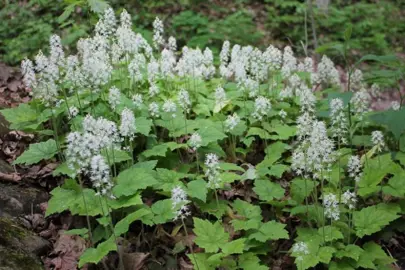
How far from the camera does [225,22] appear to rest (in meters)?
8.91

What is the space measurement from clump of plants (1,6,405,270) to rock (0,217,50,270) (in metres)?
0.36

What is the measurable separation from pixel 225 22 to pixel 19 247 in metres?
6.41

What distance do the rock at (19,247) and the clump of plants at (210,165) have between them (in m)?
0.36

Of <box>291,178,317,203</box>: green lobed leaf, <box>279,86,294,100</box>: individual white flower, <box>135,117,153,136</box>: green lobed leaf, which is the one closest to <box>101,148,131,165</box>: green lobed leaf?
<box>135,117,153,136</box>: green lobed leaf

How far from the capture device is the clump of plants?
370cm

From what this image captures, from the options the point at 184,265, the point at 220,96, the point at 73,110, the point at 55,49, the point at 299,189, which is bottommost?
the point at 184,265

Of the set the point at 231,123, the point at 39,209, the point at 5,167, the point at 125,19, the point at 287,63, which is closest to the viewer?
the point at 39,209

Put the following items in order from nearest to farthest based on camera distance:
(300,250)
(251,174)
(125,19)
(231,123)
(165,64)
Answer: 1. (300,250)
2. (251,174)
3. (231,123)
4. (125,19)
5. (165,64)

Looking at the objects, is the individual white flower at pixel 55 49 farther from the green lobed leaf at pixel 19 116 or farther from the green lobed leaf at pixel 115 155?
the green lobed leaf at pixel 115 155

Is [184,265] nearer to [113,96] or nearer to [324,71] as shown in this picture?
[113,96]

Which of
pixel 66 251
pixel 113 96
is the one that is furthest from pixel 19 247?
pixel 113 96

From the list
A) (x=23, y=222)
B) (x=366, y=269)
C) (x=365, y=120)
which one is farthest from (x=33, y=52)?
(x=366, y=269)

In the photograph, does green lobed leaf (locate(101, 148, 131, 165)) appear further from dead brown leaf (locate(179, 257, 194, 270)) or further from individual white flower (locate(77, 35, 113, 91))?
dead brown leaf (locate(179, 257, 194, 270))

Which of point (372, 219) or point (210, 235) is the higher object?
point (210, 235)
